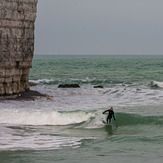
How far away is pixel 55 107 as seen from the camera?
97.2ft

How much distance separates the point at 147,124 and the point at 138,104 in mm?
6641

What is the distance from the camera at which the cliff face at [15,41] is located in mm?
30219

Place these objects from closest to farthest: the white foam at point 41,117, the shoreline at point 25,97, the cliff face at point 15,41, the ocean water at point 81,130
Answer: the ocean water at point 81,130 → the white foam at point 41,117 → the cliff face at point 15,41 → the shoreline at point 25,97

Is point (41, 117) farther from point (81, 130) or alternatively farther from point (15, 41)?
point (15, 41)

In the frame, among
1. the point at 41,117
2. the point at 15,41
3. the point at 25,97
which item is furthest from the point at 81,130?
the point at 15,41

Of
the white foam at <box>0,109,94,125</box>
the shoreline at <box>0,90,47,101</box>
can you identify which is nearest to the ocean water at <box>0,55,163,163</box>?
the white foam at <box>0,109,94,125</box>

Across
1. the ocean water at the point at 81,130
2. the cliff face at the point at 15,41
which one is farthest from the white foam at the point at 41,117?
the cliff face at the point at 15,41

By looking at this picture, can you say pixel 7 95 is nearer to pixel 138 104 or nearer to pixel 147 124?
pixel 138 104

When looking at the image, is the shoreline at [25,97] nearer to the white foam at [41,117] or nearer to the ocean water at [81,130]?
the ocean water at [81,130]

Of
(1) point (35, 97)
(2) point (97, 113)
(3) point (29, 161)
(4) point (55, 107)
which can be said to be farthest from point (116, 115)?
(3) point (29, 161)

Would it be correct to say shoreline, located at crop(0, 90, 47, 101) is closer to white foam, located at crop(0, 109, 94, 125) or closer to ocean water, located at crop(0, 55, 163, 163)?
ocean water, located at crop(0, 55, 163, 163)

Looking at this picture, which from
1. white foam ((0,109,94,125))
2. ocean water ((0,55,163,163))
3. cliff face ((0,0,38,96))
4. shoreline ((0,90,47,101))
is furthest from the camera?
shoreline ((0,90,47,101))

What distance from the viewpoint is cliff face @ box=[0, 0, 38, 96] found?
30219 mm

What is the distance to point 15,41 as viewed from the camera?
102 ft
